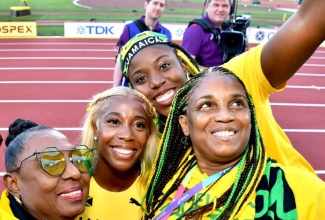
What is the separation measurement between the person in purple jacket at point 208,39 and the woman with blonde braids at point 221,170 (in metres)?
2.16

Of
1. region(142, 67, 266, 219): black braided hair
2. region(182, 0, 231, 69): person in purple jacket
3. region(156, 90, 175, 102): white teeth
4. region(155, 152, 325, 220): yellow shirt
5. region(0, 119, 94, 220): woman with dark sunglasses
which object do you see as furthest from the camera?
region(182, 0, 231, 69): person in purple jacket

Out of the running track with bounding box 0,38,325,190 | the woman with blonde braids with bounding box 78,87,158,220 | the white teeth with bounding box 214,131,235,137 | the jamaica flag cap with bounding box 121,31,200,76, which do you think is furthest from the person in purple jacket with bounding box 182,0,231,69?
the white teeth with bounding box 214,131,235,137

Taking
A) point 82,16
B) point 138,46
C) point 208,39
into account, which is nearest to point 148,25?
point 208,39

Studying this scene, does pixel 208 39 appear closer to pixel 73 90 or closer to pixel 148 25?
pixel 148 25

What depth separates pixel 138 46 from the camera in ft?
8.02

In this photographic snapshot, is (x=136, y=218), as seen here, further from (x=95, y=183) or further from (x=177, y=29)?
(x=177, y=29)

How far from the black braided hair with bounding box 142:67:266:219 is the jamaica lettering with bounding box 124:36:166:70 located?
0.57 meters

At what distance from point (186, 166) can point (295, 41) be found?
76 cm

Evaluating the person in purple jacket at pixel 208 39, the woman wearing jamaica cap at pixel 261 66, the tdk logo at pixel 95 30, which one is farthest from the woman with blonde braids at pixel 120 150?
the tdk logo at pixel 95 30

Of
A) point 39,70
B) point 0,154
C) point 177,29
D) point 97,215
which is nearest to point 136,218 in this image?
point 97,215

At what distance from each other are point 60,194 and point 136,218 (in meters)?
0.49

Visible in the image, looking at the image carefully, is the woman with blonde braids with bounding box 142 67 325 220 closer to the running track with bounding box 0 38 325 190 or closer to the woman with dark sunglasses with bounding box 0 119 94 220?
the woman with dark sunglasses with bounding box 0 119 94 220

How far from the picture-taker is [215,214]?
65.8 inches

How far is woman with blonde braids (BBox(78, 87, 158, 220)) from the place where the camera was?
86.0 inches
